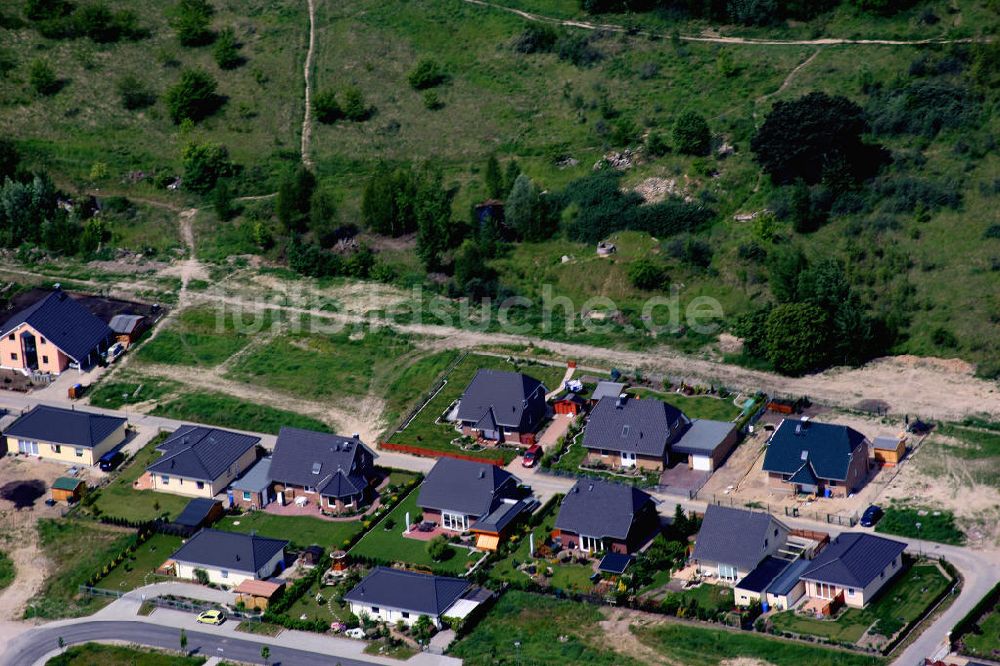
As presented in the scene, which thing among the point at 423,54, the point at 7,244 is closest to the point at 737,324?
the point at 423,54

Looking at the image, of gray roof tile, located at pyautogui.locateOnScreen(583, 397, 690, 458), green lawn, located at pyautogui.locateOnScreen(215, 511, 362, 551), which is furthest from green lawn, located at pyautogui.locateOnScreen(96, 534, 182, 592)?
gray roof tile, located at pyautogui.locateOnScreen(583, 397, 690, 458)

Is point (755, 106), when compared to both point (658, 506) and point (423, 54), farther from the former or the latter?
point (658, 506)

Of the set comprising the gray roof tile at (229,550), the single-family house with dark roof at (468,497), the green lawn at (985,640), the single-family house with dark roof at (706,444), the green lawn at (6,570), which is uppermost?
the single-family house with dark roof at (706,444)

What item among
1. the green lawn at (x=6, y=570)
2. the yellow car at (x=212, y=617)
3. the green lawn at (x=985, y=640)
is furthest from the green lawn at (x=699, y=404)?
the green lawn at (x=6, y=570)

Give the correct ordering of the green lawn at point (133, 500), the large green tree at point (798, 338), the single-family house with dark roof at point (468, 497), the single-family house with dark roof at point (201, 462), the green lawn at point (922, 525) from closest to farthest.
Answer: the green lawn at point (922, 525) → the single-family house with dark roof at point (468, 497) → the green lawn at point (133, 500) → the single-family house with dark roof at point (201, 462) → the large green tree at point (798, 338)

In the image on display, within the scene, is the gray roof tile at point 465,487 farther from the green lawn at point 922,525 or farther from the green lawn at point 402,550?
the green lawn at point 922,525

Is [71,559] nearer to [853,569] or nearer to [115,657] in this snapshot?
[115,657]
